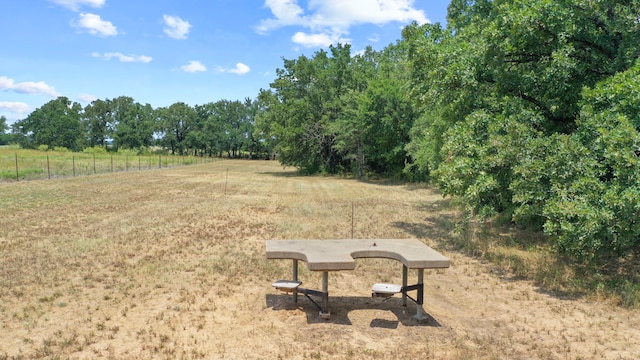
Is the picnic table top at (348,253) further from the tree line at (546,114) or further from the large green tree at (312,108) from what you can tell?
the large green tree at (312,108)

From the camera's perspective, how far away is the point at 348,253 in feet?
18.6

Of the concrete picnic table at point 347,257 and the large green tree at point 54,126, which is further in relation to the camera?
the large green tree at point 54,126

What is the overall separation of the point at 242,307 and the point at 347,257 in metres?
1.80

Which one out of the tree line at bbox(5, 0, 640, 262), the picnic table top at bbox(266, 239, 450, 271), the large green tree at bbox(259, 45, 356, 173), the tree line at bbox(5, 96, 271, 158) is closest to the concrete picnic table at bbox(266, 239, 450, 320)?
the picnic table top at bbox(266, 239, 450, 271)

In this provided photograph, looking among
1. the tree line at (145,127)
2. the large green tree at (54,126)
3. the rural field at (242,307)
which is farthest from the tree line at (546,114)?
the large green tree at (54,126)

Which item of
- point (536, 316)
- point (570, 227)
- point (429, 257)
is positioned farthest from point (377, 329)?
point (570, 227)

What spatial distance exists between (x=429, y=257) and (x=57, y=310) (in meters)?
5.06

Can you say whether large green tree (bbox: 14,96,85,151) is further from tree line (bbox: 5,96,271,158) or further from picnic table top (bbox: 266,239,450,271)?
picnic table top (bbox: 266,239,450,271)

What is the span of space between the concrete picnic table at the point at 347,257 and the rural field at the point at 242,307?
356mm

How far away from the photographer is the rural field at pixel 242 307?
4777mm

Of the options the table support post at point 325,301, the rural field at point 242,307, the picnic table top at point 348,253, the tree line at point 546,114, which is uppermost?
the tree line at point 546,114

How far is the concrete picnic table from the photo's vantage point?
529 centimetres

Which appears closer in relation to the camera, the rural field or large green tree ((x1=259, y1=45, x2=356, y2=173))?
the rural field

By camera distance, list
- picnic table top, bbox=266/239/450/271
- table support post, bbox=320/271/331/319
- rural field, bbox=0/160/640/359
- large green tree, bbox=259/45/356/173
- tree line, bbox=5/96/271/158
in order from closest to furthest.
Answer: rural field, bbox=0/160/640/359 → picnic table top, bbox=266/239/450/271 → table support post, bbox=320/271/331/319 → large green tree, bbox=259/45/356/173 → tree line, bbox=5/96/271/158
